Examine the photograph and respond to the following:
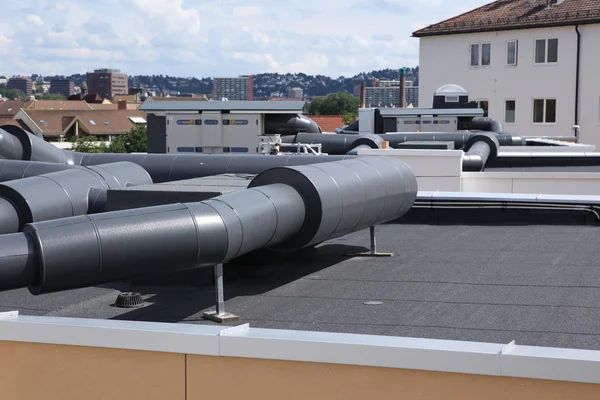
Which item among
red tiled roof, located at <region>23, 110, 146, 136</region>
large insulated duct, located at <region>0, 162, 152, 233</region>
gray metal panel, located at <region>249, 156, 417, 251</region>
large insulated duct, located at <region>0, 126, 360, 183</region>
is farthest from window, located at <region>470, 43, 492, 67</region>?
red tiled roof, located at <region>23, 110, 146, 136</region>

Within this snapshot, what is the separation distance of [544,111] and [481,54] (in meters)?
5.72

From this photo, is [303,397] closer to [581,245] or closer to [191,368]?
[191,368]

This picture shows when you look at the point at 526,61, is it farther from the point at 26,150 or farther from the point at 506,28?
the point at 26,150

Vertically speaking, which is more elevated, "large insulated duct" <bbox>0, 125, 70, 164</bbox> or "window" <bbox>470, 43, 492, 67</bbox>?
"window" <bbox>470, 43, 492, 67</bbox>

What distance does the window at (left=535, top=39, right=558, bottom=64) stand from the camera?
184 ft

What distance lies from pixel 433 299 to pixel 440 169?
570 inches

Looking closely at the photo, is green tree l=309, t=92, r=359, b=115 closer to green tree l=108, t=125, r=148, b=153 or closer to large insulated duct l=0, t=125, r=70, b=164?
green tree l=108, t=125, r=148, b=153

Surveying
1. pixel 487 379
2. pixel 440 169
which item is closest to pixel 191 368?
pixel 487 379

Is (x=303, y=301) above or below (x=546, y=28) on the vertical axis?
below

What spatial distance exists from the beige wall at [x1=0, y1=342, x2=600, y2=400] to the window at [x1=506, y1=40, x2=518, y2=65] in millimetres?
54509

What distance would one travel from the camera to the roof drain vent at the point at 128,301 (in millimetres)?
10172

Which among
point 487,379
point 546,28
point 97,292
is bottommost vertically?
point 97,292

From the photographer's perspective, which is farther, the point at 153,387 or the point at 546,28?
the point at 546,28

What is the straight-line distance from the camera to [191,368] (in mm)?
5684
